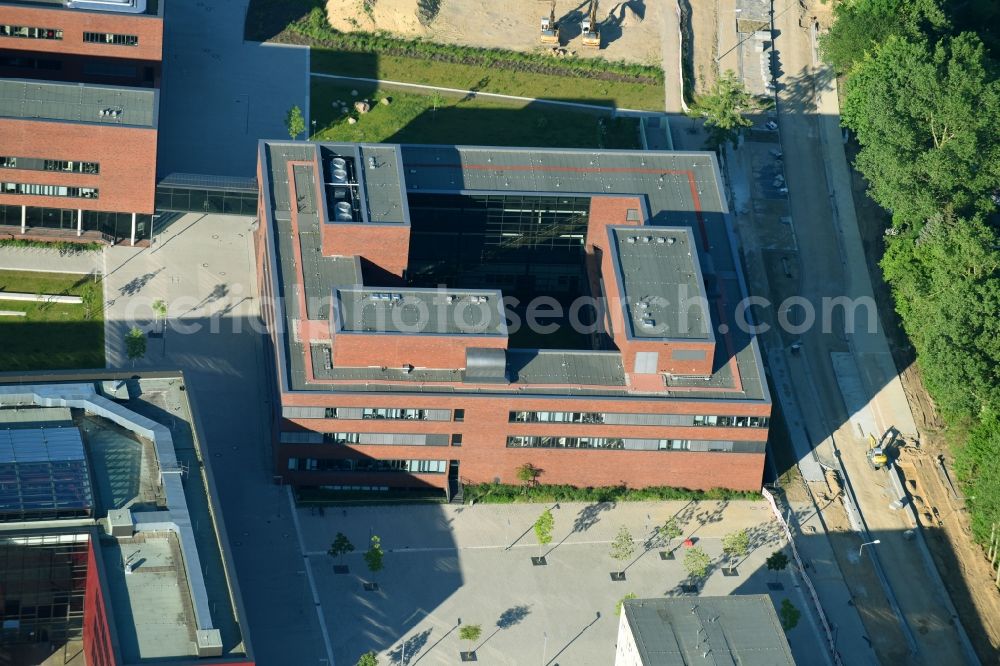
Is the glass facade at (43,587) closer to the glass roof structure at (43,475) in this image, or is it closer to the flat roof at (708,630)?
the glass roof structure at (43,475)

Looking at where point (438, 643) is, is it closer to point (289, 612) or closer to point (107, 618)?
point (289, 612)

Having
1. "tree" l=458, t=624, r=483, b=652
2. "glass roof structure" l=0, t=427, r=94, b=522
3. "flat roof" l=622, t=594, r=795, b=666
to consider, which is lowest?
"flat roof" l=622, t=594, r=795, b=666

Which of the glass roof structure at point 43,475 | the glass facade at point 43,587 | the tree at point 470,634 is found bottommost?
the tree at point 470,634

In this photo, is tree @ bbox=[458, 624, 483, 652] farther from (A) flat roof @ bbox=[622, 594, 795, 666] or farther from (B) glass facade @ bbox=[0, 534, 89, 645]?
(B) glass facade @ bbox=[0, 534, 89, 645]

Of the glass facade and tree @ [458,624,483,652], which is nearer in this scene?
the glass facade

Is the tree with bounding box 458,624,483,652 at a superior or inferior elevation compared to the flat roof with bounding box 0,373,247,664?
inferior

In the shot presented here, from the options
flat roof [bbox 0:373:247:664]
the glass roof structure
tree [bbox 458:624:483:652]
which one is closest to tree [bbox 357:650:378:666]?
tree [bbox 458:624:483:652]

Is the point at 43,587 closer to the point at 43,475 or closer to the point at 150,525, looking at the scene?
the point at 43,475

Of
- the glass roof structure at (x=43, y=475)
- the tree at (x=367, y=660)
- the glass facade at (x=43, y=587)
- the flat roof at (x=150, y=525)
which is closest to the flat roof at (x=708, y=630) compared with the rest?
the tree at (x=367, y=660)
